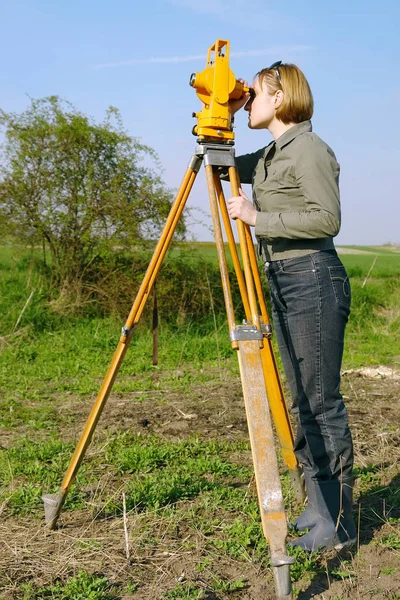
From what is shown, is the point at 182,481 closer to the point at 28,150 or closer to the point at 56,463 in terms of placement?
the point at 56,463

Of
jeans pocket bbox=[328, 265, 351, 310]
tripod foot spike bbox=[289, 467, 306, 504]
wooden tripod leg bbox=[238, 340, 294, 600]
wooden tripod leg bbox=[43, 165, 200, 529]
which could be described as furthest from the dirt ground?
jeans pocket bbox=[328, 265, 351, 310]

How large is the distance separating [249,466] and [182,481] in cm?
56

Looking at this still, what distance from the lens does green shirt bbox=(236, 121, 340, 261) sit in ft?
9.19

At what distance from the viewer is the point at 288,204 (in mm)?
2992

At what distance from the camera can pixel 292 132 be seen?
9.81ft

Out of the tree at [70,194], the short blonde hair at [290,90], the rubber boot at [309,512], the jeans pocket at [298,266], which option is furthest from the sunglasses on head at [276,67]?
the tree at [70,194]

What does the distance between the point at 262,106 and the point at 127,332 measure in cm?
122

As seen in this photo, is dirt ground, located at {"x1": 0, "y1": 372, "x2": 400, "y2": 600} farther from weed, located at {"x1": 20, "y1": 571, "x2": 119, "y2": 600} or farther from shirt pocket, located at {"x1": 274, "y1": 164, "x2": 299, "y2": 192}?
shirt pocket, located at {"x1": 274, "y1": 164, "x2": 299, "y2": 192}

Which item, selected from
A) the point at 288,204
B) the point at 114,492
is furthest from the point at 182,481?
the point at 288,204

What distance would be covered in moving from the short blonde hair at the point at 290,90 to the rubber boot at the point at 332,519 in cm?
171

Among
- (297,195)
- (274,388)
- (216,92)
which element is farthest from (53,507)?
(216,92)

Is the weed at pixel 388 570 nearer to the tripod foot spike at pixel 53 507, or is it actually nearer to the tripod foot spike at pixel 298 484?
the tripod foot spike at pixel 298 484

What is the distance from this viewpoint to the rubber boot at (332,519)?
123 inches

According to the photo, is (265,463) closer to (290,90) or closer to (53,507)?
(53,507)
